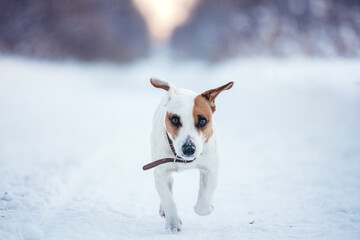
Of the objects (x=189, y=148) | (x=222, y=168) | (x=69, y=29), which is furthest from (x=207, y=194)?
(x=69, y=29)

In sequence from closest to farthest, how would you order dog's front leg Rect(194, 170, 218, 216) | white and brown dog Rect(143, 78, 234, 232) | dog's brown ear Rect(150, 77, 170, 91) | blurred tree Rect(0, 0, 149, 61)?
white and brown dog Rect(143, 78, 234, 232)
dog's front leg Rect(194, 170, 218, 216)
dog's brown ear Rect(150, 77, 170, 91)
blurred tree Rect(0, 0, 149, 61)

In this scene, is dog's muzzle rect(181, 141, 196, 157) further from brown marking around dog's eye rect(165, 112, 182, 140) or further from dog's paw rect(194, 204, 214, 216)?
dog's paw rect(194, 204, 214, 216)

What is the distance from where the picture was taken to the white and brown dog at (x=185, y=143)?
9.36ft

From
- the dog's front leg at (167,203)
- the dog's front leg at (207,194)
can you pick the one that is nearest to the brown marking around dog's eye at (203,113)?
the dog's front leg at (207,194)

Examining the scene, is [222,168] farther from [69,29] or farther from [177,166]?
[69,29]

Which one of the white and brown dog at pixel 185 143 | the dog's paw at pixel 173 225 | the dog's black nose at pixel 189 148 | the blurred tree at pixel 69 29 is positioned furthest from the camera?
the blurred tree at pixel 69 29

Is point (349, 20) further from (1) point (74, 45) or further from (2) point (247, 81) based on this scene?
(1) point (74, 45)

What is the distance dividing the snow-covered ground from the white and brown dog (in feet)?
1.31

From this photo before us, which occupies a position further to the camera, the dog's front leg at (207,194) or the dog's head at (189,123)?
the dog's front leg at (207,194)

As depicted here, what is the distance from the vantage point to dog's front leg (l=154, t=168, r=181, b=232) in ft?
10.2

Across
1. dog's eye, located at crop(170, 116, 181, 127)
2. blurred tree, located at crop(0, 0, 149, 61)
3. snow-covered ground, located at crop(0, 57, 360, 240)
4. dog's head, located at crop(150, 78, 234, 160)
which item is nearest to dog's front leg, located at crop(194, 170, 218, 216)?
snow-covered ground, located at crop(0, 57, 360, 240)

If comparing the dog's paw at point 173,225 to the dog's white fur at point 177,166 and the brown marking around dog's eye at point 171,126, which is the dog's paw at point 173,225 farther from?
the brown marking around dog's eye at point 171,126

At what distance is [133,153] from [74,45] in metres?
21.6

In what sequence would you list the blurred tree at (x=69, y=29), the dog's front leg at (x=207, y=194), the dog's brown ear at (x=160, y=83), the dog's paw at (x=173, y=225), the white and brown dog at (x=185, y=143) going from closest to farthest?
the white and brown dog at (x=185, y=143) < the dog's paw at (x=173, y=225) < the dog's front leg at (x=207, y=194) < the dog's brown ear at (x=160, y=83) < the blurred tree at (x=69, y=29)
